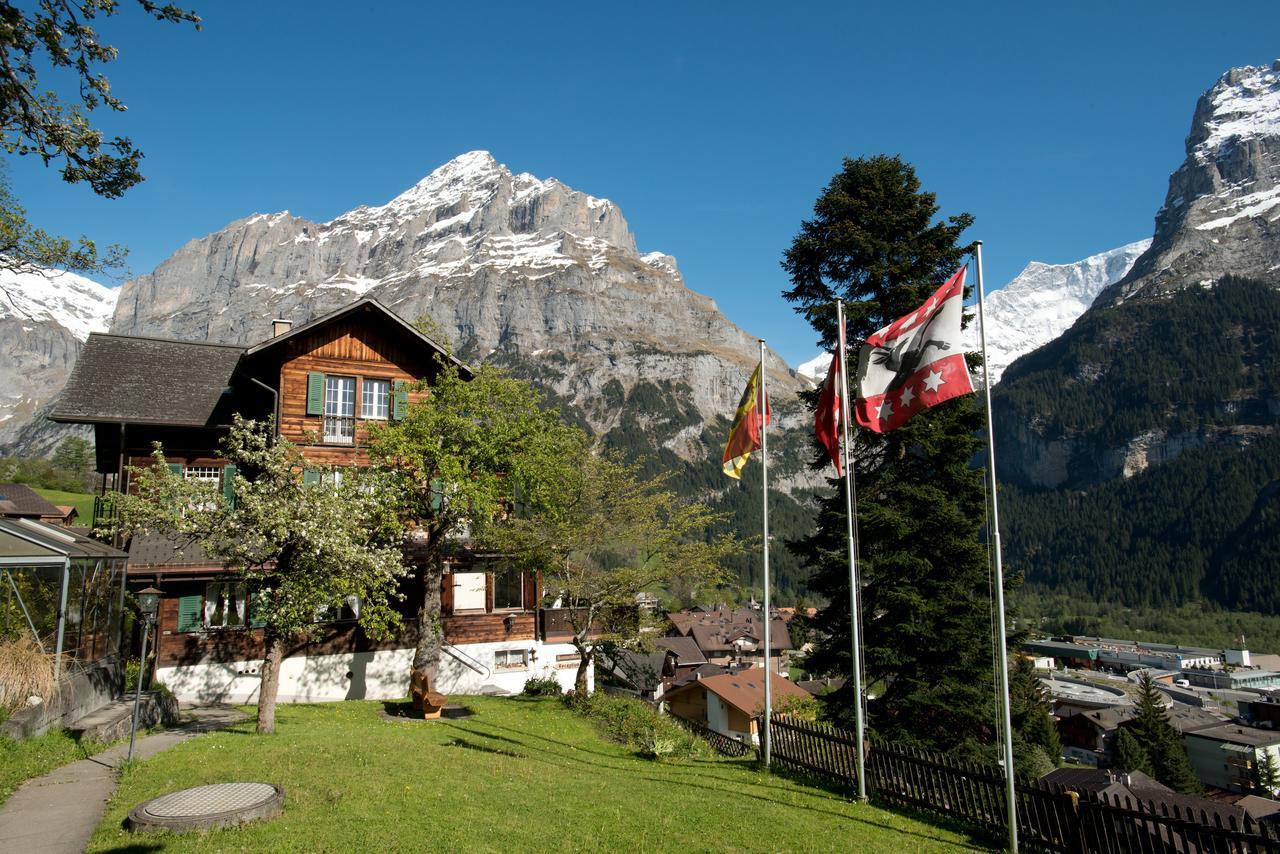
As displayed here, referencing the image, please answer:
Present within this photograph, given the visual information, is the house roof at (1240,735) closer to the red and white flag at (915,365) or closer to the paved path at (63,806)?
the red and white flag at (915,365)

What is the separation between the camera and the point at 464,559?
28.1 meters

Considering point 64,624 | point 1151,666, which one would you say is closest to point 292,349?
point 64,624

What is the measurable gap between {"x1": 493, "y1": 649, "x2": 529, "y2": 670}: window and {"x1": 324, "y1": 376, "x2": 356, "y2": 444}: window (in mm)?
9319

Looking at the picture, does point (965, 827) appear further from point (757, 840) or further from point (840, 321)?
point (840, 321)

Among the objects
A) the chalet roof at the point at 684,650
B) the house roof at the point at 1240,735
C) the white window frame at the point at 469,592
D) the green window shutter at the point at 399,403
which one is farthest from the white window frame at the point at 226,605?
the house roof at the point at 1240,735

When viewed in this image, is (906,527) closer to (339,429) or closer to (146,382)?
(339,429)

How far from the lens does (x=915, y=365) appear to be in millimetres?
13695

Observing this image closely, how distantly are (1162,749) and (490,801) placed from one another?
2643 inches

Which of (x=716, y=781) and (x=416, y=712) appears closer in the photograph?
(x=716, y=781)

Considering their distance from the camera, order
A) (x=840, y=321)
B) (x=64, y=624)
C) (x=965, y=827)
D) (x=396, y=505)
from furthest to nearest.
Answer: (x=396, y=505) → (x=64, y=624) → (x=840, y=321) → (x=965, y=827)

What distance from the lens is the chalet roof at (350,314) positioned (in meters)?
27.5

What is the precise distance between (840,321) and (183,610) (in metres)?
21.8

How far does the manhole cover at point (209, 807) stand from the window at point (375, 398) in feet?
62.0

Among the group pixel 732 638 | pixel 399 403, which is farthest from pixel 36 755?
pixel 732 638
